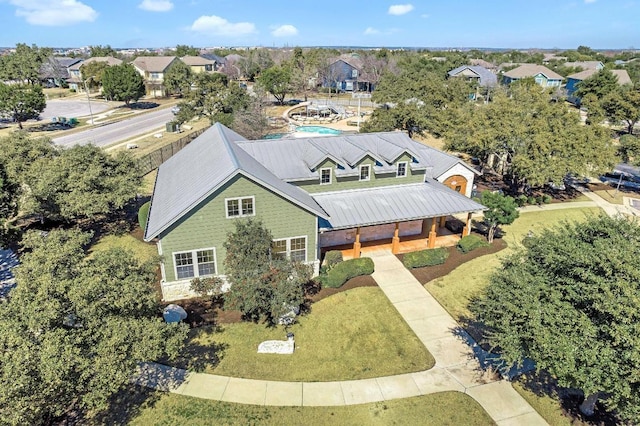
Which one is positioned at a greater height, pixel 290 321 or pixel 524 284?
pixel 524 284

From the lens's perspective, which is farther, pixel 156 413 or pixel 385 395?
pixel 385 395

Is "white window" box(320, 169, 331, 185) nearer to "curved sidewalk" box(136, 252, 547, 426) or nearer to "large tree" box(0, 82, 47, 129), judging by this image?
"curved sidewalk" box(136, 252, 547, 426)

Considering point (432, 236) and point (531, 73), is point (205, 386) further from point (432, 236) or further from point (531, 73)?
point (531, 73)

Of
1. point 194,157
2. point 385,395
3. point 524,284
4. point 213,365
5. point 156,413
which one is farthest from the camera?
point 194,157

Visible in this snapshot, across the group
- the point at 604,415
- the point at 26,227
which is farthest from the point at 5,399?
the point at 26,227

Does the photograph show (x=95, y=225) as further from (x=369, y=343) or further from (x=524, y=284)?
(x=524, y=284)

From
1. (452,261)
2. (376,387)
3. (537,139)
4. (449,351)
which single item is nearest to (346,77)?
(537,139)
